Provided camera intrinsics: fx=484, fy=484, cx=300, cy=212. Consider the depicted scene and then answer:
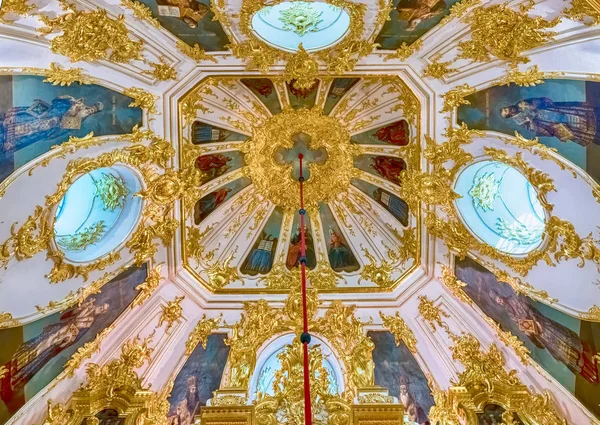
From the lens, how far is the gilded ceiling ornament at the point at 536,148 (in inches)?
351

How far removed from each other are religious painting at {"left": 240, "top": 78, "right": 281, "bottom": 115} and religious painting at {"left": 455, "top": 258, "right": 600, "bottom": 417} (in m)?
5.90

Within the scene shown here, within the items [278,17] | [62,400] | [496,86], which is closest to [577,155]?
[496,86]

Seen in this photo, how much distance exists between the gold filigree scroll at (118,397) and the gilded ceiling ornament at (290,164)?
5349 millimetres

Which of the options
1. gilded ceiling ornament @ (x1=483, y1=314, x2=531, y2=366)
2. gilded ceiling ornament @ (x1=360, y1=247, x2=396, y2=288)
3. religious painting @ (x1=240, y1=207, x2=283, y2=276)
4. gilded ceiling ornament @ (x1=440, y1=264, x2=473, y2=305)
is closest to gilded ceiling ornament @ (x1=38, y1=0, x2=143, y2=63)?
religious painting @ (x1=240, y1=207, x2=283, y2=276)

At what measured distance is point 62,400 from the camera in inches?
394

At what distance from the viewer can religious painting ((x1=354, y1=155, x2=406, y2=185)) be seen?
12.5 m

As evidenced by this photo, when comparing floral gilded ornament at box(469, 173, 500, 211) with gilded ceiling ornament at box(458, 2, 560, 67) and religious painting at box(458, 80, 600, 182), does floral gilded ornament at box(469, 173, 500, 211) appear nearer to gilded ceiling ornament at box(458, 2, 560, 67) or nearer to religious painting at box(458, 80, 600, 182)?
religious painting at box(458, 80, 600, 182)

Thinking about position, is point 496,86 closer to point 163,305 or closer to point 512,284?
point 512,284

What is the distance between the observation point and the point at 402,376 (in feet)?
38.9

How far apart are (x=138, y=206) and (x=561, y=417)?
9919 millimetres

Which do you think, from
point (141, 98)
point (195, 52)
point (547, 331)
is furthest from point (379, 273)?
point (141, 98)

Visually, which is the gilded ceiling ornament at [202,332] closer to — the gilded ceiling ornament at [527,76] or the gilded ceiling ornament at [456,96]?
the gilded ceiling ornament at [456,96]

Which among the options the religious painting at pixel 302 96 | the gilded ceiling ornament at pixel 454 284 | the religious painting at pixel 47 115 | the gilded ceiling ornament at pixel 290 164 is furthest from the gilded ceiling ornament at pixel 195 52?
the gilded ceiling ornament at pixel 454 284

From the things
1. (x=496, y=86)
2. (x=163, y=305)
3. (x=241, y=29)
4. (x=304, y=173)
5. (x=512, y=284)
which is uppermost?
(x=241, y=29)
